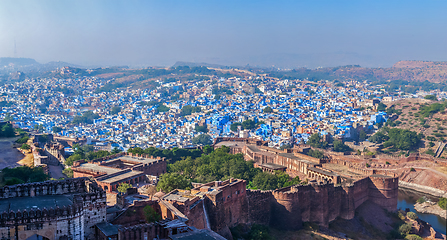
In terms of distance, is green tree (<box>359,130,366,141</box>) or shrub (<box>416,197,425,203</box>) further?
green tree (<box>359,130,366,141</box>)

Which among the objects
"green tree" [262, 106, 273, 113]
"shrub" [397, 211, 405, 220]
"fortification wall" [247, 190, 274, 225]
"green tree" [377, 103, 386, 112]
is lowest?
"green tree" [262, 106, 273, 113]

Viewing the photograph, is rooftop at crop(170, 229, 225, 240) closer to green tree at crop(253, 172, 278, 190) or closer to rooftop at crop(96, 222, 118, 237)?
rooftop at crop(96, 222, 118, 237)

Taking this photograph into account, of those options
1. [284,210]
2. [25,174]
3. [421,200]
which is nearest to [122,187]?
[25,174]

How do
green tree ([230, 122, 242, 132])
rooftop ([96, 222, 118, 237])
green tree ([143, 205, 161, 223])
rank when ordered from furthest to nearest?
green tree ([230, 122, 242, 132]), green tree ([143, 205, 161, 223]), rooftop ([96, 222, 118, 237])

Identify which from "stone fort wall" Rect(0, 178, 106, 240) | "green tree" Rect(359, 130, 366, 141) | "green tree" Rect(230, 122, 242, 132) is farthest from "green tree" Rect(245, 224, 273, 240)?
"green tree" Rect(230, 122, 242, 132)

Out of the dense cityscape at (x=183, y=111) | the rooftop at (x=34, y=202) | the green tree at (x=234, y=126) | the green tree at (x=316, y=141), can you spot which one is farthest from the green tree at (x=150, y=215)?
the green tree at (x=234, y=126)

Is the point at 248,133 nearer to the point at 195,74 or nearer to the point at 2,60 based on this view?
the point at 195,74

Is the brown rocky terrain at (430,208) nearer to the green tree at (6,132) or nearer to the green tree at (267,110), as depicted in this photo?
the green tree at (6,132)

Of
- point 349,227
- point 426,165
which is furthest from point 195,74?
point 349,227

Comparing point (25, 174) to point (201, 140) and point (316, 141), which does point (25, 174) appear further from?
point (316, 141)
